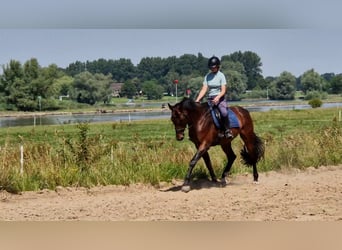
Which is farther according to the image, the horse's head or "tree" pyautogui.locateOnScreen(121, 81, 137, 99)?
"tree" pyautogui.locateOnScreen(121, 81, 137, 99)

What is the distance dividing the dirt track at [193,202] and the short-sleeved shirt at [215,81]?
941mm

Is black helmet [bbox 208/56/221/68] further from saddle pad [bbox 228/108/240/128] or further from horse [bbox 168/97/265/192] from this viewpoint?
saddle pad [bbox 228/108/240/128]

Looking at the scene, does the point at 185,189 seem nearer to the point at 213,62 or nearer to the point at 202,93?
the point at 202,93

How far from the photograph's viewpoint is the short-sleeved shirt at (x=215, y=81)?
159 inches

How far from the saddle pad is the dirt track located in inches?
24.2

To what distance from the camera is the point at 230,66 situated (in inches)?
154

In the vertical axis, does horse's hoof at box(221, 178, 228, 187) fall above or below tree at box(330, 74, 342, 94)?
below

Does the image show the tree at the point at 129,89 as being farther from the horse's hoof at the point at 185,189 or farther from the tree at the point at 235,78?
the horse's hoof at the point at 185,189

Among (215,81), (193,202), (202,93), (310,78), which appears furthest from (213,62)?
(310,78)

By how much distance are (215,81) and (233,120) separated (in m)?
0.61

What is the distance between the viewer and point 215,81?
4.07 meters

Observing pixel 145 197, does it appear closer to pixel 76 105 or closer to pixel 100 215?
pixel 100 215

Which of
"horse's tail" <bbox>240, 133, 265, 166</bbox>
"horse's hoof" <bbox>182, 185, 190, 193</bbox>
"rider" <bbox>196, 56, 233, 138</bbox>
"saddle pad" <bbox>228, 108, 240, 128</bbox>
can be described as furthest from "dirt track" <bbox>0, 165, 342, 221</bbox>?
"rider" <bbox>196, 56, 233, 138</bbox>

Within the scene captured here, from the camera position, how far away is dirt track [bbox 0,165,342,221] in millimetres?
3119
